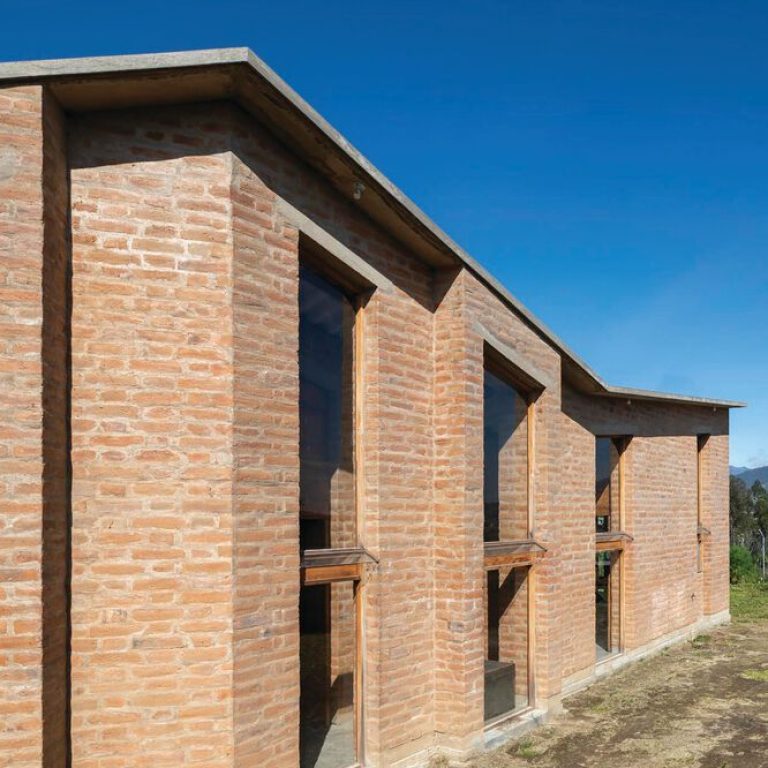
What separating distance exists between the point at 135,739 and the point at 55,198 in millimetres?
3470

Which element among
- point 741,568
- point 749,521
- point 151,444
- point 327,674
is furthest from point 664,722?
point 749,521

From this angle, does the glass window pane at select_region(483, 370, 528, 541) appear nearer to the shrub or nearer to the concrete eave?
the concrete eave

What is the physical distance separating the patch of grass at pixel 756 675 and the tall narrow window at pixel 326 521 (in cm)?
697

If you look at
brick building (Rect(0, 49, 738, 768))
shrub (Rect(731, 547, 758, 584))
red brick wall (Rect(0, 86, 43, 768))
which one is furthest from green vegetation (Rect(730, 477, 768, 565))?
red brick wall (Rect(0, 86, 43, 768))

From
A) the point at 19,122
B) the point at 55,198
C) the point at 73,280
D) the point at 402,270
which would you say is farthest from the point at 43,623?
the point at 402,270

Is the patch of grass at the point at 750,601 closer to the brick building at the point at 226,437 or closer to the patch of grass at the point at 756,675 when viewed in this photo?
the patch of grass at the point at 756,675

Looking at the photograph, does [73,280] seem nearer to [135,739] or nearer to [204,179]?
[204,179]

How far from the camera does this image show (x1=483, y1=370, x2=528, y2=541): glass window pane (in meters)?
8.15

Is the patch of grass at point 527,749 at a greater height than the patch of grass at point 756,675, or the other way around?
the patch of grass at point 527,749

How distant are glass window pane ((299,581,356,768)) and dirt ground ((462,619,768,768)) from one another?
5.00ft

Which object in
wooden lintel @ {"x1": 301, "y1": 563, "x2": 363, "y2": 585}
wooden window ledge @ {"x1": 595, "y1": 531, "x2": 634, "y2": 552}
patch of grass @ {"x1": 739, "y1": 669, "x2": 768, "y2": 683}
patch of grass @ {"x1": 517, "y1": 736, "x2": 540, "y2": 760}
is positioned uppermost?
wooden lintel @ {"x1": 301, "y1": 563, "x2": 363, "y2": 585}

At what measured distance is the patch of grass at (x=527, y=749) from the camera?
7465 mm

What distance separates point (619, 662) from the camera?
11.2 meters

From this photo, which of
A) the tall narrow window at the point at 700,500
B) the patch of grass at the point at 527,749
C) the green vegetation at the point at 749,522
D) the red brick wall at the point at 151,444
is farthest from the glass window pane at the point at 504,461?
the green vegetation at the point at 749,522
